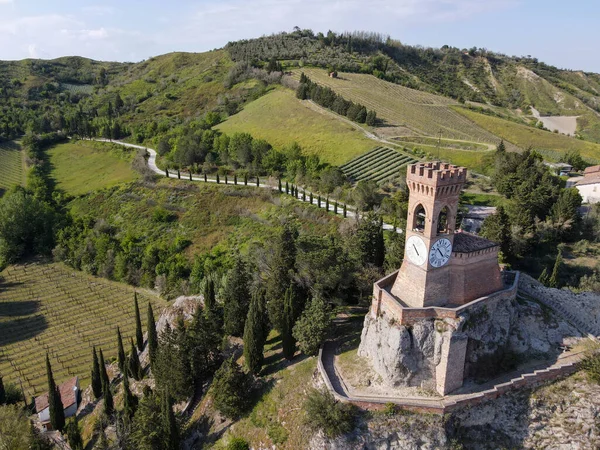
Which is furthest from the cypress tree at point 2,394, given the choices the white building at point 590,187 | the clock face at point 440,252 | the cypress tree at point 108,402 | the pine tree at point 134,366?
the white building at point 590,187

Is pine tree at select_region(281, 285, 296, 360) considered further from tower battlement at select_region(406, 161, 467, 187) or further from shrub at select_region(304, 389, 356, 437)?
A: tower battlement at select_region(406, 161, 467, 187)

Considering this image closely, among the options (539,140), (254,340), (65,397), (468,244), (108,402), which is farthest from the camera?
(539,140)

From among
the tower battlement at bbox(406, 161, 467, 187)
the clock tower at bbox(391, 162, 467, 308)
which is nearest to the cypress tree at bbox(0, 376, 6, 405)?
the clock tower at bbox(391, 162, 467, 308)

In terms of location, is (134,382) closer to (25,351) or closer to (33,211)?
(25,351)

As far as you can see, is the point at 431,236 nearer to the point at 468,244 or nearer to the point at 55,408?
the point at 468,244

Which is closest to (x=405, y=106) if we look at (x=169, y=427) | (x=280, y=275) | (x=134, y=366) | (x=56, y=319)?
(x=280, y=275)

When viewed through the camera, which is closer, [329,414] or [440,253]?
[329,414]

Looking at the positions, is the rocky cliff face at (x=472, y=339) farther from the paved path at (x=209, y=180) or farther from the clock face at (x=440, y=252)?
the paved path at (x=209, y=180)
